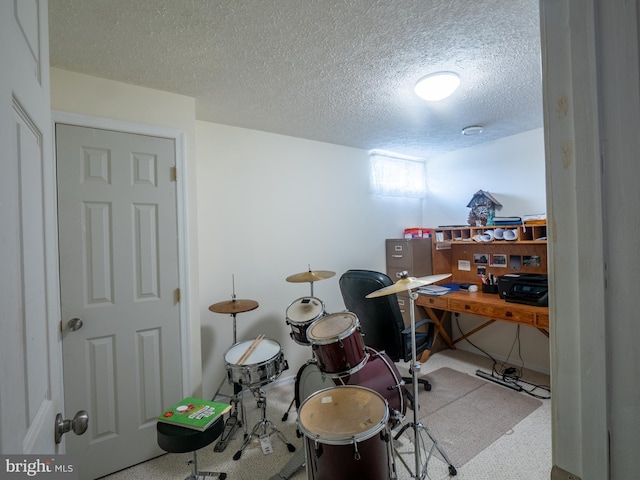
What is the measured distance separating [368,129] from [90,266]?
250cm

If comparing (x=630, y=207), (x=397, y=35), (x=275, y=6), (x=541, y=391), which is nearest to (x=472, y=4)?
(x=397, y=35)

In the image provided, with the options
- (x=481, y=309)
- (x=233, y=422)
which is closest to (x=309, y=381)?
(x=233, y=422)

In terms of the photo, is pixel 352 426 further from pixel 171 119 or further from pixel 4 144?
pixel 171 119

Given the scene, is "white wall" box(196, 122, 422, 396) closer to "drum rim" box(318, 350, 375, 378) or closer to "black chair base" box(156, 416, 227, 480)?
"black chair base" box(156, 416, 227, 480)

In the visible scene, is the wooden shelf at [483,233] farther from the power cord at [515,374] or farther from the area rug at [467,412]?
the area rug at [467,412]

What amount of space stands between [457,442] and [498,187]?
2.57 meters

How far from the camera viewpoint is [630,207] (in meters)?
0.38

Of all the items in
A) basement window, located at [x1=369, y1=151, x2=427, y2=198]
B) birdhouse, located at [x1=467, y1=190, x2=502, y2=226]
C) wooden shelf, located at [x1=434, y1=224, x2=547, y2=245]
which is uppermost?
basement window, located at [x1=369, y1=151, x2=427, y2=198]

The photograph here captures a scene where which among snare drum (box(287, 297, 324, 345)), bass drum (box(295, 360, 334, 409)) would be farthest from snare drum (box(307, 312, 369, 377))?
snare drum (box(287, 297, 324, 345))

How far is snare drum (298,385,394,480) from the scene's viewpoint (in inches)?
46.2

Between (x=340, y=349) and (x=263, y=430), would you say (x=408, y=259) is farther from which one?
(x=263, y=430)

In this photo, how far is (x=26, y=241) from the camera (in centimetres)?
59

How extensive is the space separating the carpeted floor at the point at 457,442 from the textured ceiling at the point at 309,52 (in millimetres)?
2011

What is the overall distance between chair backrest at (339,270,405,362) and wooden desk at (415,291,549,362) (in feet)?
3.10
